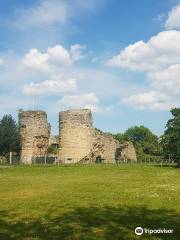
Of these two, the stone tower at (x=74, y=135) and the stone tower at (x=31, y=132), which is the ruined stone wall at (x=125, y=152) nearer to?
the stone tower at (x=74, y=135)

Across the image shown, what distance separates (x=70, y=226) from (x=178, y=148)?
36.9 metres

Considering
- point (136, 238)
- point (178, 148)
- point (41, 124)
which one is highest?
point (41, 124)

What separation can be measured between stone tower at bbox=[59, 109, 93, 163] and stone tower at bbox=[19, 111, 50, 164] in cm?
224

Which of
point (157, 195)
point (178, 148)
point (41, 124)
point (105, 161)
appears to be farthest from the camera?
point (105, 161)

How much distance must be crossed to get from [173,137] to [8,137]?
1897 centimetres

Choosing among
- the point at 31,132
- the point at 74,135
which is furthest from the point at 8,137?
the point at 74,135

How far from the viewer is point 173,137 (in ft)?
159

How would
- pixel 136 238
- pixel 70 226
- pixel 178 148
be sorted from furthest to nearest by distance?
pixel 178 148
pixel 70 226
pixel 136 238

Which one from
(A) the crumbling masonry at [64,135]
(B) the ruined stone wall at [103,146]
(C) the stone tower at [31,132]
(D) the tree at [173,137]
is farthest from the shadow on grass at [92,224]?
(B) the ruined stone wall at [103,146]

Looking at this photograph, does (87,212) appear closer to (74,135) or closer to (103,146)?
(74,135)

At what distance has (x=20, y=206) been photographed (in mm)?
15867

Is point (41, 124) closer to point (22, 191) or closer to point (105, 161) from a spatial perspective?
point (105, 161)

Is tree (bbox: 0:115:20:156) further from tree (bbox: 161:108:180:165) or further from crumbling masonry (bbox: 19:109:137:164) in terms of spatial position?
tree (bbox: 161:108:180:165)

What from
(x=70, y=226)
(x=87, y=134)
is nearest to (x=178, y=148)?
(x=87, y=134)
